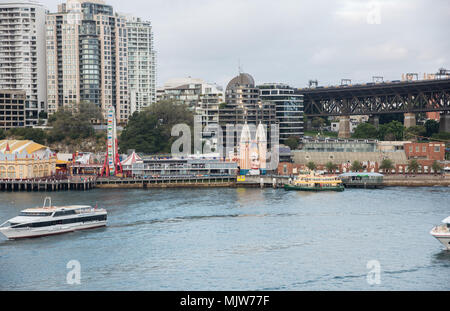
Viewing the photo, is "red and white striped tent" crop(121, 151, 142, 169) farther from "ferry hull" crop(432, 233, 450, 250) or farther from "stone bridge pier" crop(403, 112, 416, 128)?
"ferry hull" crop(432, 233, 450, 250)

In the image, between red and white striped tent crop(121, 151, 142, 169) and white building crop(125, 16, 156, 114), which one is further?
white building crop(125, 16, 156, 114)

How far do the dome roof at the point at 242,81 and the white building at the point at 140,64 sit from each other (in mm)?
28392

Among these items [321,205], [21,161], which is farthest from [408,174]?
[21,161]

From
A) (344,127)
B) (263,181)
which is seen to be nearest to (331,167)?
(263,181)

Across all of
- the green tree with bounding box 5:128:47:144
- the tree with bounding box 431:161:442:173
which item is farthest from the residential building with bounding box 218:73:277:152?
the green tree with bounding box 5:128:47:144

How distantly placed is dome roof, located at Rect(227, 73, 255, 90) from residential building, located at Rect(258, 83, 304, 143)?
4233mm

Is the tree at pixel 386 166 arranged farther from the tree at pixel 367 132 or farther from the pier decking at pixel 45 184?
the pier decking at pixel 45 184

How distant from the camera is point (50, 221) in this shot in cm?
4428

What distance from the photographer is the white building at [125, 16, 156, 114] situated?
122 metres

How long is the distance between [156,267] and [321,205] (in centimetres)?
2452

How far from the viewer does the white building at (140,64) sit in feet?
399

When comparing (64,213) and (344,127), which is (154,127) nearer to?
(344,127)
